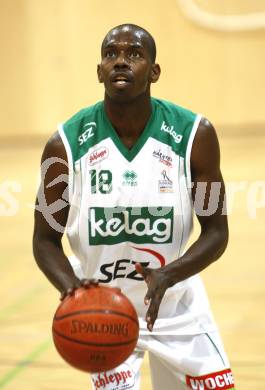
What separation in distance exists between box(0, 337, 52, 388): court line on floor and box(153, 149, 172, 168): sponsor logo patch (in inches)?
81.2

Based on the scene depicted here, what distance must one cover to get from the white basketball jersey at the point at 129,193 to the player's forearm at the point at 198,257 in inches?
6.0

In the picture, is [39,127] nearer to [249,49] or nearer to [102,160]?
[249,49]

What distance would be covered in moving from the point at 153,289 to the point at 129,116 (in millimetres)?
832

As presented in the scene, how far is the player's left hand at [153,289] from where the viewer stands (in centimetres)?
335

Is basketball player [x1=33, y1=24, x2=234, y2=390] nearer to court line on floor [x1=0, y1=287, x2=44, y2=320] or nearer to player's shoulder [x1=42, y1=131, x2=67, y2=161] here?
player's shoulder [x1=42, y1=131, x2=67, y2=161]

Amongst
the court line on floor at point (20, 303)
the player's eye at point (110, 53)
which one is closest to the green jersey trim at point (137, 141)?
the player's eye at point (110, 53)

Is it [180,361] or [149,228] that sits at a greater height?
[149,228]

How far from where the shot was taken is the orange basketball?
322 cm

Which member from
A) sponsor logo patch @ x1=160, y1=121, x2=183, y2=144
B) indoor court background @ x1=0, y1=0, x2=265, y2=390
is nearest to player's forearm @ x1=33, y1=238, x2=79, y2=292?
sponsor logo patch @ x1=160, y1=121, x2=183, y2=144

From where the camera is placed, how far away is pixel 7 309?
21.2 feet

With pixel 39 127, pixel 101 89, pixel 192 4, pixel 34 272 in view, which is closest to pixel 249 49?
pixel 192 4

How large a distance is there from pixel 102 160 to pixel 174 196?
1.18ft

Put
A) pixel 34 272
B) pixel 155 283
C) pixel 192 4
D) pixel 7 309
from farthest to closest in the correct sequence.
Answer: pixel 192 4, pixel 34 272, pixel 7 309, pixel 155 283

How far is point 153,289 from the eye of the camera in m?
3.37
